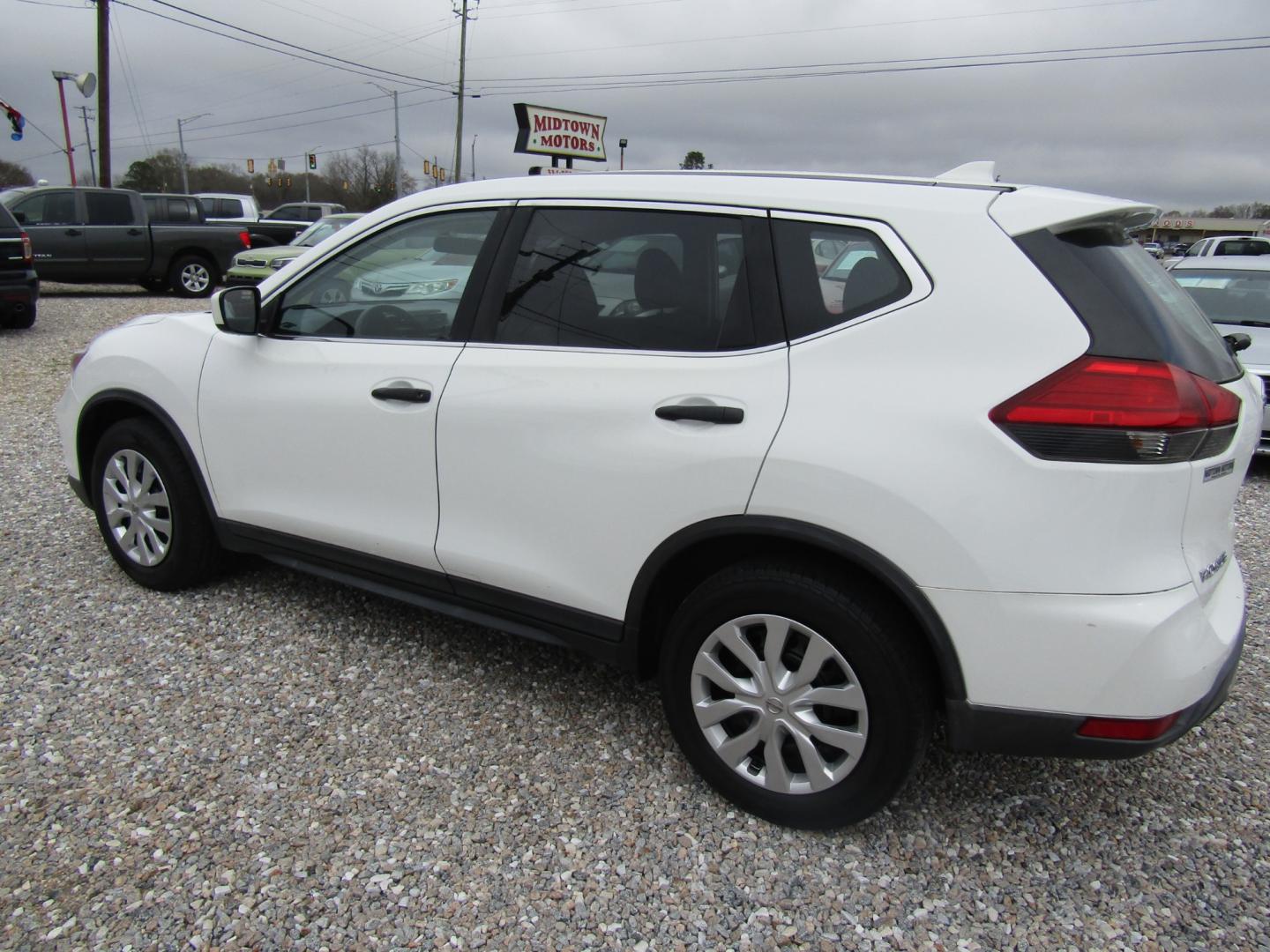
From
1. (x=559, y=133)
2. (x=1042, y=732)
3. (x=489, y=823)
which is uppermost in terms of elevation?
(x=559, y=133)

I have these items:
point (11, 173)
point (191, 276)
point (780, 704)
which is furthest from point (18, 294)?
point (11, 173)

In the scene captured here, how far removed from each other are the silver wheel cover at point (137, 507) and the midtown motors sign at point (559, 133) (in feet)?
38.5

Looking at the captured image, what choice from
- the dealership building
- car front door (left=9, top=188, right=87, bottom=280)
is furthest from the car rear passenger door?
the dealership building

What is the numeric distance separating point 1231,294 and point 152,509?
8.37 metres

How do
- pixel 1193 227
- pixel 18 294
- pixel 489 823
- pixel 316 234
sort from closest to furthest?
pixel 489 823 → pixel 18 294 → pixel 316 234 → pixel 1193 227

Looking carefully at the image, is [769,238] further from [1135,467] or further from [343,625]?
[343,625]

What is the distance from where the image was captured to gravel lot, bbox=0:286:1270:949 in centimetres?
216

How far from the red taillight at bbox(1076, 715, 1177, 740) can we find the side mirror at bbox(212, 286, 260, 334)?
9.75 feet

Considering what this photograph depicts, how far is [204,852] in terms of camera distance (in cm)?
234

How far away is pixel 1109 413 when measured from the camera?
1.93 m

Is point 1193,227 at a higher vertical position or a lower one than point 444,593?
higher

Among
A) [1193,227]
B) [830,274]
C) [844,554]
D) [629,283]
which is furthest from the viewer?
[1193,227]

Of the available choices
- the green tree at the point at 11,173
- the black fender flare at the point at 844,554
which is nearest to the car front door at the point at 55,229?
the black fender flare at the point at 844,554

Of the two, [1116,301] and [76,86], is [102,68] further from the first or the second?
[1116,301]
